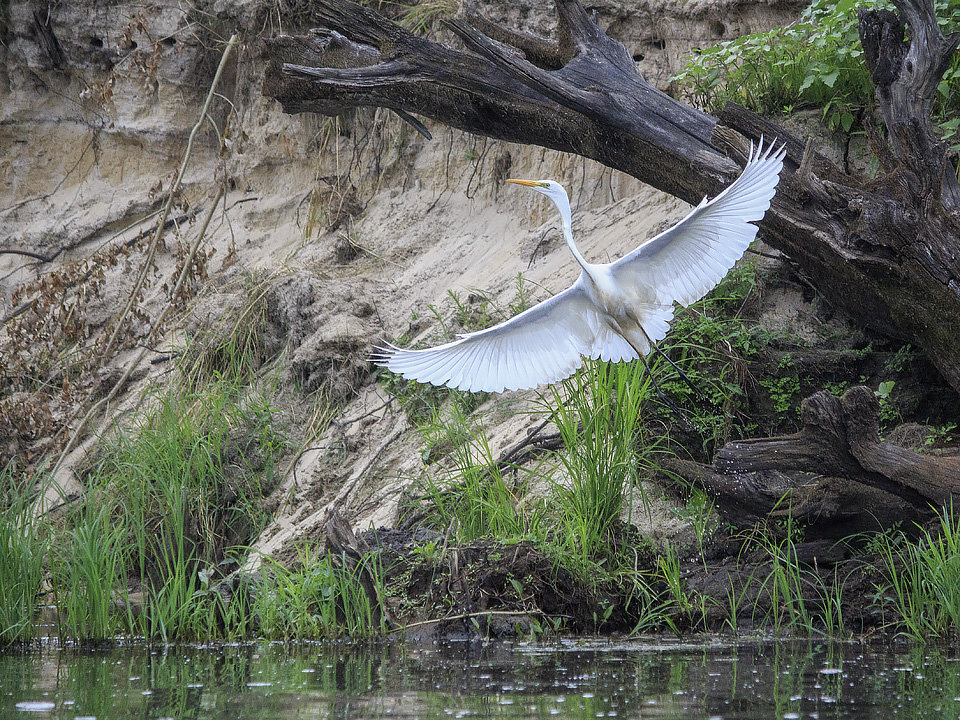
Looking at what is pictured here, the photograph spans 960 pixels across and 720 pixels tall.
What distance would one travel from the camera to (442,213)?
26.0ft

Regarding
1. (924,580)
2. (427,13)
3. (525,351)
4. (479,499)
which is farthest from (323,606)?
(427,13)

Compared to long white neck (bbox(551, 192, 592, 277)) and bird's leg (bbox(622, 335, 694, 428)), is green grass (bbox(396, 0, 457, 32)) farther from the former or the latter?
bird's leg (bbox(622, 335, 694, 428))

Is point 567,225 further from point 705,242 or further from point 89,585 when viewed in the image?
point 89,585

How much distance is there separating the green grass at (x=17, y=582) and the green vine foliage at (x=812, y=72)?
14.9 feet

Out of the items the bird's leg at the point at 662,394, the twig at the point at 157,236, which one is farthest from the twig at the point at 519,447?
the twig at the point at 157,236

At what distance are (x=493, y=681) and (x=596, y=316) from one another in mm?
1815

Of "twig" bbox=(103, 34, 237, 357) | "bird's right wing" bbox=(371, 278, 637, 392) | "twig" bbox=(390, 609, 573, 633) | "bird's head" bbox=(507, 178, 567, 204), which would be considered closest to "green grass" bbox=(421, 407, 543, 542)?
Result: "twig" bbox=(390, 609, 573, 633)

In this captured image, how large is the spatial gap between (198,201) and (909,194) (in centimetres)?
668

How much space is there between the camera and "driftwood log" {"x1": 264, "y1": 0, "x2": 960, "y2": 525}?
159 inches

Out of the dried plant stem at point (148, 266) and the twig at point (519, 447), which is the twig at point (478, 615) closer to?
the twig at point (519, 447)

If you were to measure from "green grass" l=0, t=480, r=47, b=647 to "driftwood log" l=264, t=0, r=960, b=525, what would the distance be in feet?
7.92

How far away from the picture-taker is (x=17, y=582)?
4449 millimetres

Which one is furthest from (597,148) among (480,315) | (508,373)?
(480,315)

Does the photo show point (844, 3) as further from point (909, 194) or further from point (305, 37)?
point (305, 37)
